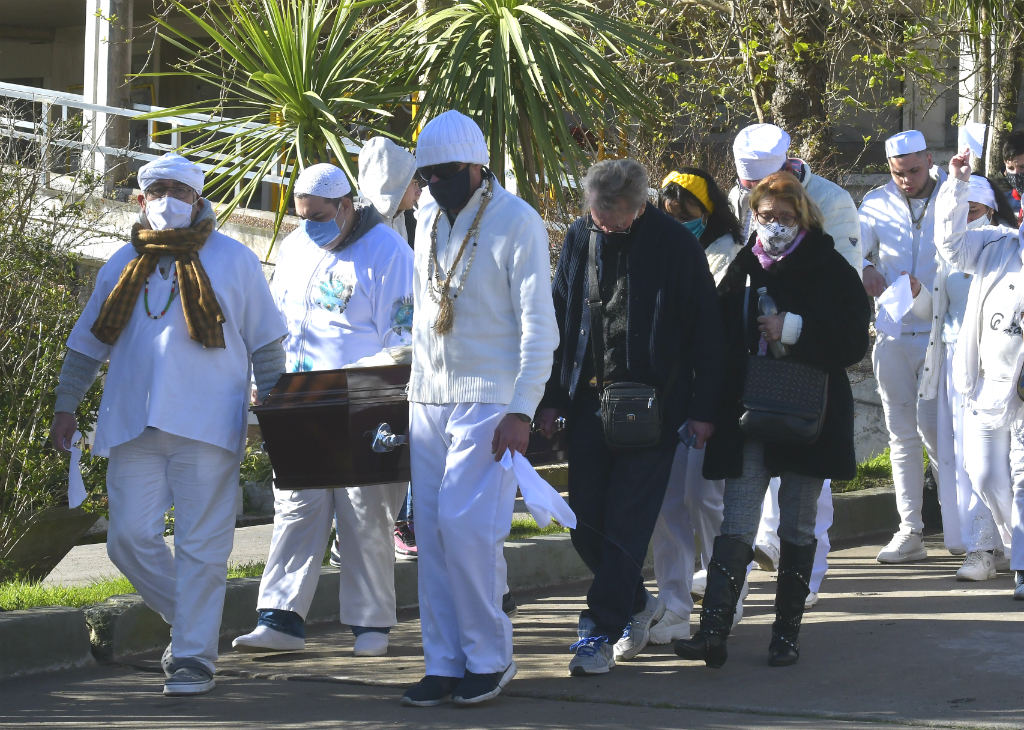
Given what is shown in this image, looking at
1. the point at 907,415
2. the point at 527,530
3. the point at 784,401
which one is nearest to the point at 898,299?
the point at 907,415

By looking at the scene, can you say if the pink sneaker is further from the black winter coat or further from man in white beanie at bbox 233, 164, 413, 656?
the black winter coat

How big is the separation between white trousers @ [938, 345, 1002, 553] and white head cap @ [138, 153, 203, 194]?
4015 mm

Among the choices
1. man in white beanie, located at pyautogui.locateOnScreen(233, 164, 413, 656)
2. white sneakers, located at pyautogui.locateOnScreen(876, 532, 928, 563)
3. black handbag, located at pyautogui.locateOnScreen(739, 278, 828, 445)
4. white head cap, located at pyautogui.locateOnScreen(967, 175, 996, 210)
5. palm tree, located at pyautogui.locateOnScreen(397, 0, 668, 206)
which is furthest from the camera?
palm tree, located at pyautogui.locateOnScreen(397, 0, 668, 206)

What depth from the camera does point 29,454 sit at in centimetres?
619

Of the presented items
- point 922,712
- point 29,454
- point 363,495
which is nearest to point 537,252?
point 363,495

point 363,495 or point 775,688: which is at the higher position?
point 363,495

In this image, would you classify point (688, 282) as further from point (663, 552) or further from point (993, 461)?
point (993, 461)

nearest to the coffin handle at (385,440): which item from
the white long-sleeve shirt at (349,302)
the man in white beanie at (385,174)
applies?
the white long-sleeve shirt at (349,302)

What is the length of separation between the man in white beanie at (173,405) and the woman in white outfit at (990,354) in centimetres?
344

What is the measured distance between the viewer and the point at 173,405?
4.95m

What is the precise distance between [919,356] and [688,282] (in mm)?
2792

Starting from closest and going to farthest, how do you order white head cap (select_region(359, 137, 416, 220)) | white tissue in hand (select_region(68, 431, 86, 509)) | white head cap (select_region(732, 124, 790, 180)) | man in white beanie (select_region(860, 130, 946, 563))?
white tissue in hand (select_region(68, 431, 86, 509))
white head cap (select_region(732, 124, 790, 180))
white head cap (select_region(359, 137, 416, 220))
man in white beanie (select_region(860, 130, 946, 563))

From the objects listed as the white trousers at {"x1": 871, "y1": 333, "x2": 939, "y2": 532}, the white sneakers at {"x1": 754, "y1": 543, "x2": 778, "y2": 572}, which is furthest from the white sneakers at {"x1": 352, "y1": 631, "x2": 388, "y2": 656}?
the white trousers at {"x1": 871, "y1": 333, "x2": 939, "y2": 532}

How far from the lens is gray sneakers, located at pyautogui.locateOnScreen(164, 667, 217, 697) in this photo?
4.86 m
